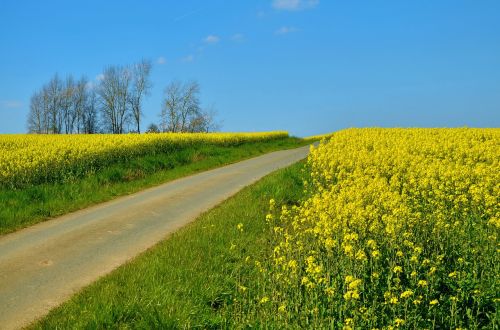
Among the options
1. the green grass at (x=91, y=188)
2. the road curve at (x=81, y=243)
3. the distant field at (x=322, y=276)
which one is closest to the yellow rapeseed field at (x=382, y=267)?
the distant field at (x=322, y=276)

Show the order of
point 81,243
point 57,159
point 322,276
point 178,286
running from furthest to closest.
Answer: point 57,159 → point 81,243 → point 178,286 → point 322,276

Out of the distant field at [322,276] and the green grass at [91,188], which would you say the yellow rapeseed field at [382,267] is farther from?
the green grass at [91,188]

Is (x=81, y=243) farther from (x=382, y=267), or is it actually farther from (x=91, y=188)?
(x=91, y=188)

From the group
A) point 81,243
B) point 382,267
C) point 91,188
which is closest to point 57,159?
point 91,188

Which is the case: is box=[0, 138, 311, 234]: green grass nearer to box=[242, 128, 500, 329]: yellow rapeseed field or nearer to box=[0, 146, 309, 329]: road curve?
box=[0, 146, 309, 329]: road curve

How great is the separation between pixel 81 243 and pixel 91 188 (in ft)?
24.4

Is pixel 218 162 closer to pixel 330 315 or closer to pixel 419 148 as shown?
pixel 419 148

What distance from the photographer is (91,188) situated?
1830 cm

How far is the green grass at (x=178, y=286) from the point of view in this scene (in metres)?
6.75

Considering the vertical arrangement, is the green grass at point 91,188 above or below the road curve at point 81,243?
above

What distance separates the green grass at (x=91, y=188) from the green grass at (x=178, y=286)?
5.16 metres

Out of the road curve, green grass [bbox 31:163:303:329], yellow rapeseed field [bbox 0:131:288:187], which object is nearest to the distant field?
green grass [bbox 31:163:303:329]

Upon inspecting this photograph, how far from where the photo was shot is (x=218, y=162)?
92.4 feet

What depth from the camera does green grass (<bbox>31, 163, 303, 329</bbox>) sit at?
266 inches
